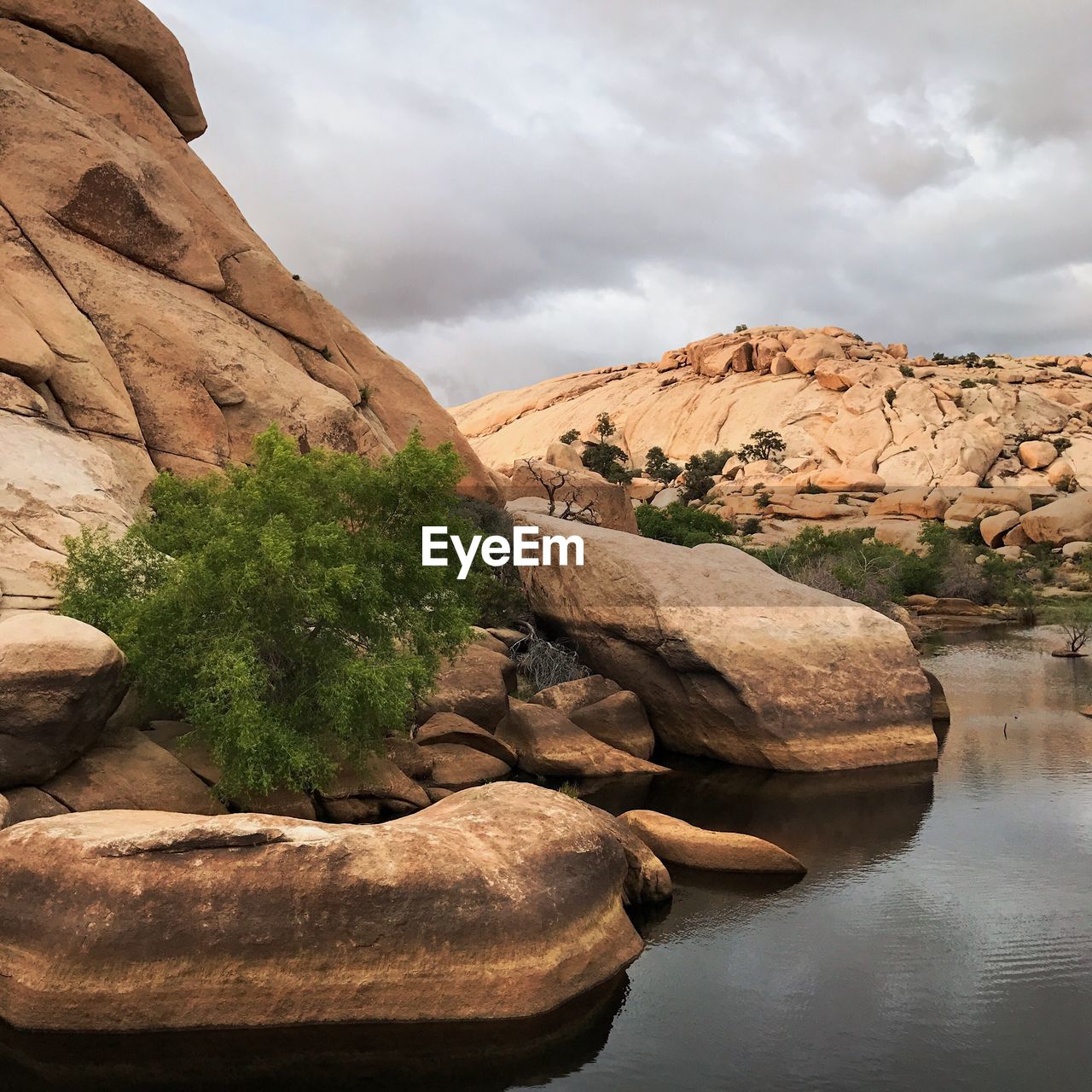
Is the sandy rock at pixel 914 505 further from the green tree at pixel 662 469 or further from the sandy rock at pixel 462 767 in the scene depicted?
the sandy rock at pixel 462 767

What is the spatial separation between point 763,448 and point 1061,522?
1374 inches

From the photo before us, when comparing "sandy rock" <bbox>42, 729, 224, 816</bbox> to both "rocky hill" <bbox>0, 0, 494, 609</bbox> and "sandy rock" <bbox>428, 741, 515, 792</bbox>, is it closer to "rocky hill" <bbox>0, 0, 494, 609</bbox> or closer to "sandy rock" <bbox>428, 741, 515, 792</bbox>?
"rocky hill" <bbox>0, 0, 494, 609</bbox>

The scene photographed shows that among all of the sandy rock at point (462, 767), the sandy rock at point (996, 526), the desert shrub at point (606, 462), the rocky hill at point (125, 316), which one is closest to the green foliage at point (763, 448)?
the desert shrub at point (606, 462)

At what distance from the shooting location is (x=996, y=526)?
64.8 metres

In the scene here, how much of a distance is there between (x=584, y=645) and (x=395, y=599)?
296 inches

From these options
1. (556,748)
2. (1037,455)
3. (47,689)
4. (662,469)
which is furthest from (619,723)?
(1037,455)

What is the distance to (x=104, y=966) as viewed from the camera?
376 inches

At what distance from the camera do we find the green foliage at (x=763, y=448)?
9475cm

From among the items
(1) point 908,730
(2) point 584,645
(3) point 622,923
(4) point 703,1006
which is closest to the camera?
(4) point 703,1006

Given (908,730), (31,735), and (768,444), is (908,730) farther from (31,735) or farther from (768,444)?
(768,444)

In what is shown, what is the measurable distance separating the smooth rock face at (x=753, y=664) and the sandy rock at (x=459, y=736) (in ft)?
12.8

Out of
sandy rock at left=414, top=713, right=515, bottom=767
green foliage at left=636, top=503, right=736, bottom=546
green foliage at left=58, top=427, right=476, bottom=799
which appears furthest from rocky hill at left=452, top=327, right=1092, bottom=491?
green foliage at left=58, top=427, right=476, bottom=799

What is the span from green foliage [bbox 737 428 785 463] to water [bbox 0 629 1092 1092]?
78807 millimetres

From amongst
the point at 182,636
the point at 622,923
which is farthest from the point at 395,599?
the point at 622,923
